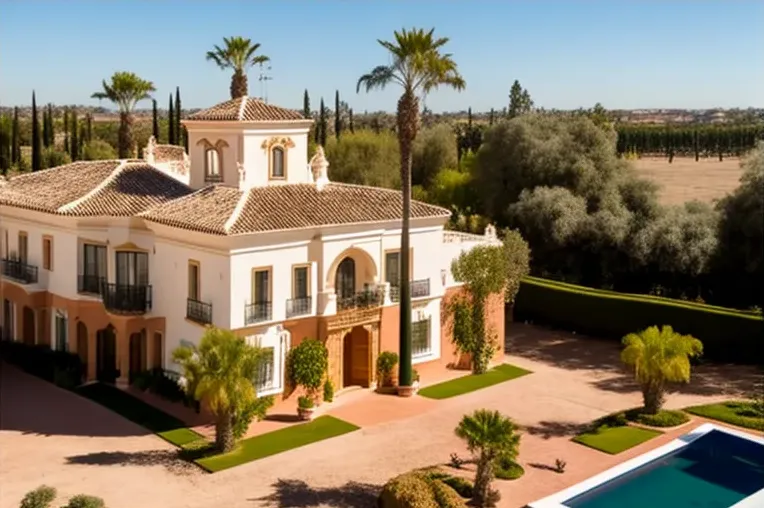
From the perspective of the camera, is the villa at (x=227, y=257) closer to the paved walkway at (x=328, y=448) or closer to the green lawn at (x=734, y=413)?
the paved walkway at (x=328, y=448)

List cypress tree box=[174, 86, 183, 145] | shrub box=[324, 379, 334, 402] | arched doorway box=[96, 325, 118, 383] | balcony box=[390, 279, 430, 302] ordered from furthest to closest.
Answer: cypress tree box=[174, 86, 183, 145], arched doorway box=[96, 325, 118, 383], balcony box=[390, 279, 430, 302], shrub box=[324, 379, 334, 402]

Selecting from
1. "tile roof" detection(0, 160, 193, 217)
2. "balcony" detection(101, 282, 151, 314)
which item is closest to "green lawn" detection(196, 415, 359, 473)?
"balcony" detection(101, 282, 151, 314)

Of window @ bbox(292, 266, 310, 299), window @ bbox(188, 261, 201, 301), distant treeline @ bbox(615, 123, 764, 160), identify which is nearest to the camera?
window @ bbox(188, 261, 201, 301)

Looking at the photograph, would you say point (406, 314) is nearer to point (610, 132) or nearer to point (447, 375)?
point (447, 375)

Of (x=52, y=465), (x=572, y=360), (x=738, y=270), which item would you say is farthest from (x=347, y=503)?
(x=738, y=270)

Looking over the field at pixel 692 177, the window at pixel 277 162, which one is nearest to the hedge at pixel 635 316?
the window at pixel 277 162

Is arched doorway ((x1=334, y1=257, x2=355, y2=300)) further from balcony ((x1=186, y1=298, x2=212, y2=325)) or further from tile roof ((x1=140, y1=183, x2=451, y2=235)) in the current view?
balcony ((x1=186, y1=298, x2=212, y2=325))
